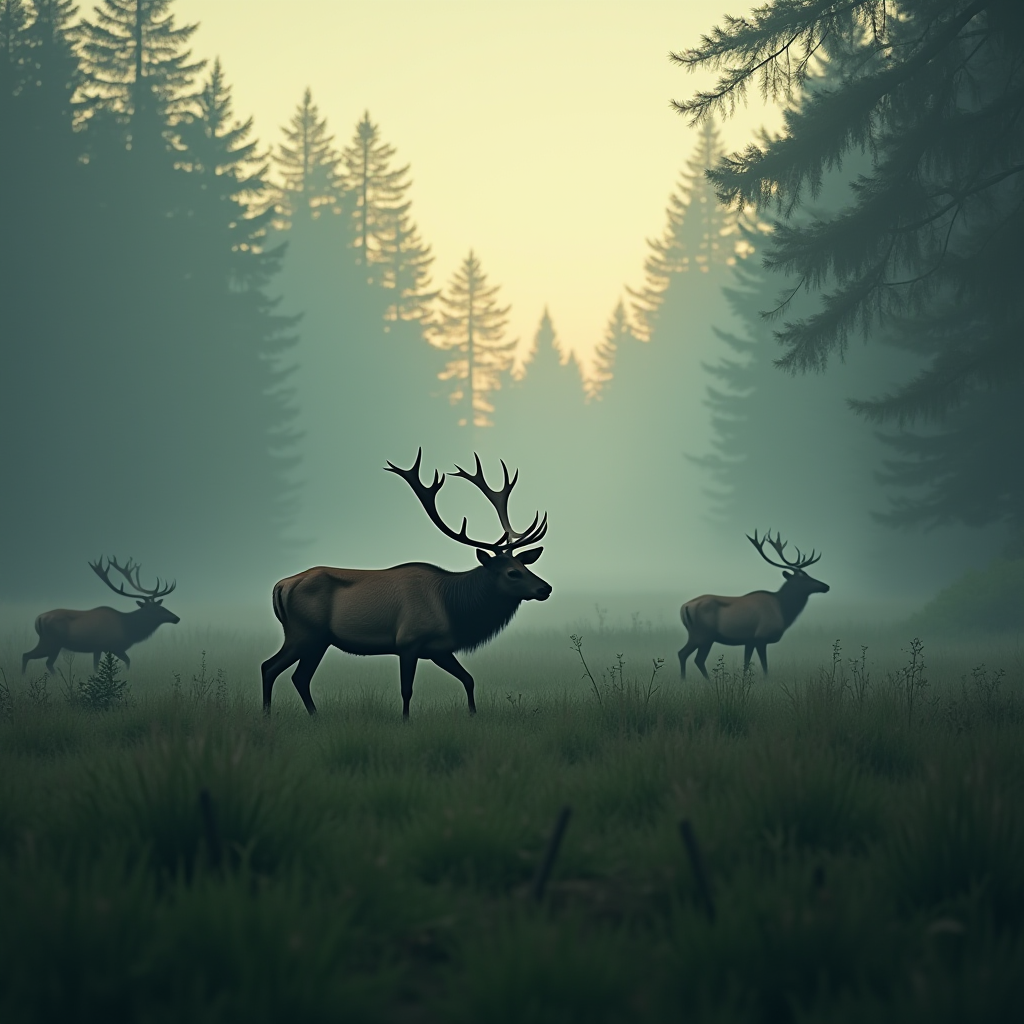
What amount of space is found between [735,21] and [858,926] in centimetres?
1452

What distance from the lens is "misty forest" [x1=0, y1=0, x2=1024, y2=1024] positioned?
332 cm

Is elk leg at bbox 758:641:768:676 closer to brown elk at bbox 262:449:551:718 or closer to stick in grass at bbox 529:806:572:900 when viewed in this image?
brown elk at bbox 262:449:551:718

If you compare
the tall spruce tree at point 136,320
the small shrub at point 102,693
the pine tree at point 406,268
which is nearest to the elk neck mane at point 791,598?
the small shrub at point 102,693


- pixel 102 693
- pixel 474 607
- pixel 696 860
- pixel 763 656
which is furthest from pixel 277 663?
pixel 763 656

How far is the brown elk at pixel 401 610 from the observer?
9.22m

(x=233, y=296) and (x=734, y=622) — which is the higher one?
(x=233, y=296)

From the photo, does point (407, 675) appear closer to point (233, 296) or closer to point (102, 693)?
point (102, 693)

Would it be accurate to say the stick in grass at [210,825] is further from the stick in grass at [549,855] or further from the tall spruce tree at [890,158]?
the tall spruce tree at [890,158]

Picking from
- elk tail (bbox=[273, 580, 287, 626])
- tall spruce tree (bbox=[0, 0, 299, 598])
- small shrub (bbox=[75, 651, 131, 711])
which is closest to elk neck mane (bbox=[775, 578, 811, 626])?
elk tail (bbox=[273, 580, 287, 626])

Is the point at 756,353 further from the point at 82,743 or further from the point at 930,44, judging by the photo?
the point at 82,743

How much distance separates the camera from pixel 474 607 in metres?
9.44

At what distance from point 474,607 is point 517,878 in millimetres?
5152

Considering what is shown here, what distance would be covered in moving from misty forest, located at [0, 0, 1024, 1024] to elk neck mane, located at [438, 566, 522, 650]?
3 cm

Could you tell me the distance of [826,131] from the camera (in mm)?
15406
